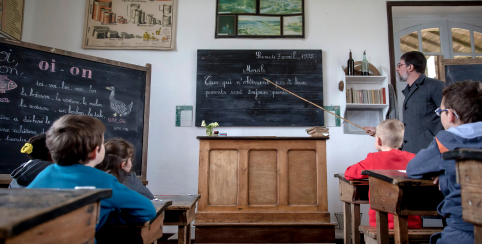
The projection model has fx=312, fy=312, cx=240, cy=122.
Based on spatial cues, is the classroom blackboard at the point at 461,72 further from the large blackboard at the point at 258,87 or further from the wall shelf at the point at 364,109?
the large blackboard at the point at 258,87

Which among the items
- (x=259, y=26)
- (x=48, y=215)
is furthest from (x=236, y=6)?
(x=48, y=215)

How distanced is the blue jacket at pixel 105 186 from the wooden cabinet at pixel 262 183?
1496 mm

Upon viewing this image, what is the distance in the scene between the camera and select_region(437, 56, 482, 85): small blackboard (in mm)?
3273

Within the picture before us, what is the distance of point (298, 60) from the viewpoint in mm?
3941

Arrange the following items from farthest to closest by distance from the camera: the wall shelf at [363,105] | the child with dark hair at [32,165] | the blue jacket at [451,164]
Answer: the wall shelf at [363,105], the child with dark hair at [32,165], the blue jacket at [451,164]

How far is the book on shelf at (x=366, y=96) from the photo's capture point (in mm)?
3746

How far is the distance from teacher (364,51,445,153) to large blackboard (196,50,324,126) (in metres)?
1.18

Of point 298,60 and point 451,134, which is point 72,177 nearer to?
point 451,134

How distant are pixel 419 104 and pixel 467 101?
1527 mm

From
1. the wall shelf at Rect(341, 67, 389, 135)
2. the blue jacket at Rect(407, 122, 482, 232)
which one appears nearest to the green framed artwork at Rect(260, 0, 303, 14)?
the wall shelf at Rect(341, 67, 389, 135)

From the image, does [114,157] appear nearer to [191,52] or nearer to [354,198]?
[354,198]

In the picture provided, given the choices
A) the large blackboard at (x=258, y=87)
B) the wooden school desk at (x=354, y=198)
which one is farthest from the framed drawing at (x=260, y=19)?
the wooden school desk at (x=354, y=198)

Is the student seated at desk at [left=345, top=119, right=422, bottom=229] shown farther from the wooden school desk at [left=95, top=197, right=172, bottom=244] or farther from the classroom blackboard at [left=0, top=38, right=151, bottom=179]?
the classroom blackboard at [left=0, top=38, right=151, bottom=179]

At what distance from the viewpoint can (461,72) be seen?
3.30 meters
